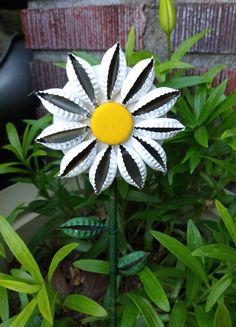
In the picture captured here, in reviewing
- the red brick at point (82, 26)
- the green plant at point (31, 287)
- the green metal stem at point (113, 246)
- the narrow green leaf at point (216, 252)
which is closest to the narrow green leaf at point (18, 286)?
the green plant at point (31, 287)

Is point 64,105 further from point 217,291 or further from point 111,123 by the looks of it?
point 217,291

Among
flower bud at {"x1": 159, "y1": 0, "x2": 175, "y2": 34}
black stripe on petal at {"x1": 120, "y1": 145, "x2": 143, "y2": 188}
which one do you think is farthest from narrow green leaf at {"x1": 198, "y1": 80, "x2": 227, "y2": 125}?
black stripe on petal at {"x1": 120, "y1": 145, "x2": 143, "y2": 188}

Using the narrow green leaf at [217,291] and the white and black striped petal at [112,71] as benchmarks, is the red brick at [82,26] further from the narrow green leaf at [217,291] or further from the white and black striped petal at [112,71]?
the narrow green leaf at [217,291]

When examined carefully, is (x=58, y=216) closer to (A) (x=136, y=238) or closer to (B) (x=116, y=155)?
(A) (x=136, y=238)

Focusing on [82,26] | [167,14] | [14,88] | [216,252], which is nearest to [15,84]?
[14,88]

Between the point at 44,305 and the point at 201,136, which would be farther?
the point at 201,136
